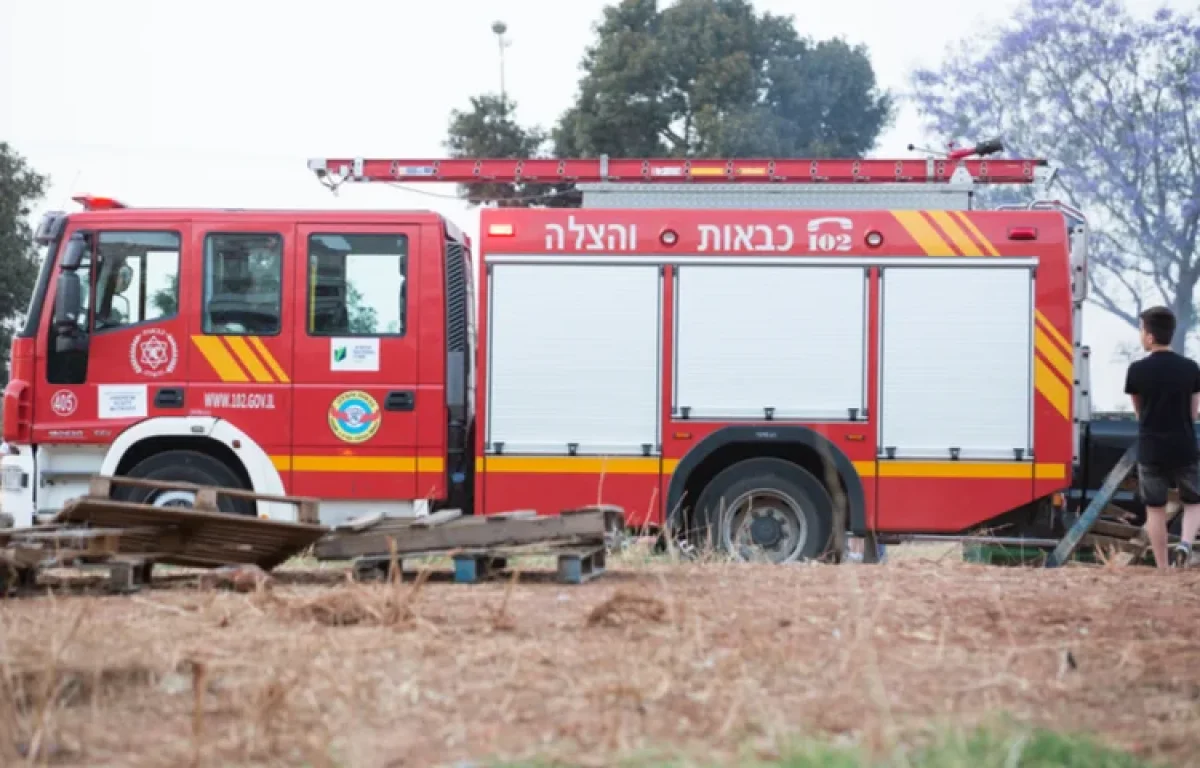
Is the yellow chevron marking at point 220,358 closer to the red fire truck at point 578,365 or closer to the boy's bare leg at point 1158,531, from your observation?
the red fire truck at point 578,365

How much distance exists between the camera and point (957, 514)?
39.5ft

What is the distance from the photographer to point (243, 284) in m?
12.1

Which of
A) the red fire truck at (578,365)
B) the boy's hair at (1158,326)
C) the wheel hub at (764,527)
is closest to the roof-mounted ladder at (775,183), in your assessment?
the red fire truck at (578,365)

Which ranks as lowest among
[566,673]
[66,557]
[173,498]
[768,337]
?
[566,673]

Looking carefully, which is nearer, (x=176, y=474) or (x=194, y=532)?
(x=194, y=532)

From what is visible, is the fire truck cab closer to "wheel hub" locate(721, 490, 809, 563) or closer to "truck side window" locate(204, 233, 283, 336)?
"truck side window" locate(204, 233, 283, 336)

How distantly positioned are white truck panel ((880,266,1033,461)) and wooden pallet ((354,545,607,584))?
11.0 feet

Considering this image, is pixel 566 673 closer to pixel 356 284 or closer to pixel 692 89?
pixel 356 284

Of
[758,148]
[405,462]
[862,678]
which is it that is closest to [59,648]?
[862,678]

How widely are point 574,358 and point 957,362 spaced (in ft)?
8.85

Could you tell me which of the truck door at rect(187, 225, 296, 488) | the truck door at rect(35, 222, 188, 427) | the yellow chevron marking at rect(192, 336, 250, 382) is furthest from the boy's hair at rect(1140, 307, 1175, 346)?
the truck door at rect(35, 222, 188, 427)

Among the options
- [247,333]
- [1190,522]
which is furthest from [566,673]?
[247,333]

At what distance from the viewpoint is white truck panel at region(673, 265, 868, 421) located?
12.3m

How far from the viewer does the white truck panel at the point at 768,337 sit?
1227 centimetres
